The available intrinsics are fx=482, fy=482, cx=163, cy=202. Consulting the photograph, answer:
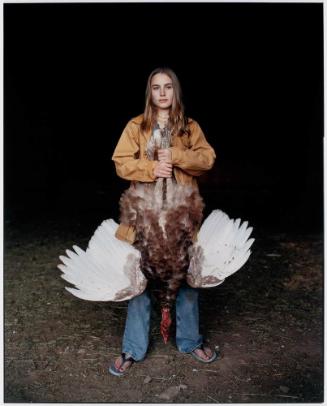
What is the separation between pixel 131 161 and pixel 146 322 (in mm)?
935

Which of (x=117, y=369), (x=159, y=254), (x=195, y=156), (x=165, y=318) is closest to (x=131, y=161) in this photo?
(x=195, y=156)

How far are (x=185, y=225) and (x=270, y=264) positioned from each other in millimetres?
2207

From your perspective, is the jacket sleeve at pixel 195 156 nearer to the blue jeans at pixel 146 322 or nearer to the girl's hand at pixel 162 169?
the girl's hand at pixel 162 169

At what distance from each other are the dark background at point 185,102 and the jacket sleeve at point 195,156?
121 inches

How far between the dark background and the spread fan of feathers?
3.00 m

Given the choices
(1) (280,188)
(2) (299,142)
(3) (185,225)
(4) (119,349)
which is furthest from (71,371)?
(2) (299,142)

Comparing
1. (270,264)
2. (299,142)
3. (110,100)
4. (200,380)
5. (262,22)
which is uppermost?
(262,22)

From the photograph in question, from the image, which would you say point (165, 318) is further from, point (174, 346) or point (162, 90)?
point (162, 90)

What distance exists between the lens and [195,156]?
7.93ft

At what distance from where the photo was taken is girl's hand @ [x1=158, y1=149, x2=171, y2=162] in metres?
2.34

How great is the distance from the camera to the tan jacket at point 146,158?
7.79ft

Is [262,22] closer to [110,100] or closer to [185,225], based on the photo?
[110,100]

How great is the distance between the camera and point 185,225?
241 cm

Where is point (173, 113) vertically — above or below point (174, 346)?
above
